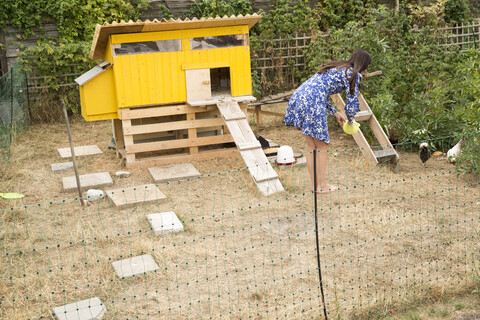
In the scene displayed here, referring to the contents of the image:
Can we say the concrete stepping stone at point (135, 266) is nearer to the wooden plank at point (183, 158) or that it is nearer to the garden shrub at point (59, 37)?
the wooden plank at point (183, 158)

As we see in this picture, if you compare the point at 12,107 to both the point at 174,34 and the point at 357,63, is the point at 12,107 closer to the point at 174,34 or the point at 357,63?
the point at 174,34

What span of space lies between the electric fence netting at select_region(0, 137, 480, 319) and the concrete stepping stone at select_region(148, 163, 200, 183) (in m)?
0.42

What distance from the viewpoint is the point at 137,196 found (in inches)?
252

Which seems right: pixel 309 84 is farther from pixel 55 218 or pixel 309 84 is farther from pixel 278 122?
pixel 278 122

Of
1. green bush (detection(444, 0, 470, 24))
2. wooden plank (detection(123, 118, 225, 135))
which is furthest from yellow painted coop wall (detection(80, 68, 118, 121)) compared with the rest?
green bush (detection(444, 0, 470, 24))

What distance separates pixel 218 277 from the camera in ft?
14.8

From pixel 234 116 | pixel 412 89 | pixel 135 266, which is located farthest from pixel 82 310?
pixel 412 89

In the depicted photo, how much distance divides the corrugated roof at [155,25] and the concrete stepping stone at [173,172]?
6.05 feet

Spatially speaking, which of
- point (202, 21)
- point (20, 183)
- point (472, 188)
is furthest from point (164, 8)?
point (472, 188)

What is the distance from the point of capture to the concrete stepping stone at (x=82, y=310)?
153 inches

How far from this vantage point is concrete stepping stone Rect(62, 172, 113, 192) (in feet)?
22.5

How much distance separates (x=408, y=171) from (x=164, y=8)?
292 inches

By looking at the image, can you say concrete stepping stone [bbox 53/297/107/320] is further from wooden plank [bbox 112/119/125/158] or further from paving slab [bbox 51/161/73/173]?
wooden plank [bbox 112/119/125/158]

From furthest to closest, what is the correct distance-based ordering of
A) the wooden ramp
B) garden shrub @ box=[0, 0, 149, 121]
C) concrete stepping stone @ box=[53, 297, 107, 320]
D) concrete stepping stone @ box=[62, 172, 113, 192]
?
garden shrub @ box=[0, 0, 149, 121] → concrete stepping stone @ box=[62, 172, 113, 192] → the wooden ramp → concrete stepping stone @ box=[53, 297, 107, 320]
